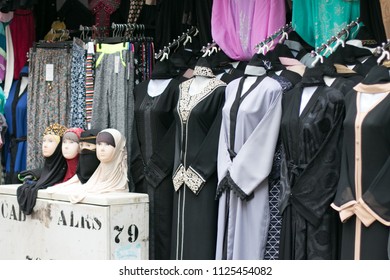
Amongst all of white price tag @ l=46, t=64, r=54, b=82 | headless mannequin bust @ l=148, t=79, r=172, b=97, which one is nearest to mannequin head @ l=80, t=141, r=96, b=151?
headless mannequin bust @ l=148, t=79, r=172, b=97

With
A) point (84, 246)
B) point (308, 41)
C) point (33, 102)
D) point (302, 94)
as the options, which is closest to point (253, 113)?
point (302, 94)

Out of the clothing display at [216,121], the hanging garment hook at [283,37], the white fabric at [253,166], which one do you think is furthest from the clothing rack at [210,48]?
the white fabric at [253,166]

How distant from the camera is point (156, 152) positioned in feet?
17.6

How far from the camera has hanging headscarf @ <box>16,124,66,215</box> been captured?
556 centimetres

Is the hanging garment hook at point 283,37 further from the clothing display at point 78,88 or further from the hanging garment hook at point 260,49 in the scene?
the clothing display at point 78,88

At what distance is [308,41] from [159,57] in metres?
1.26

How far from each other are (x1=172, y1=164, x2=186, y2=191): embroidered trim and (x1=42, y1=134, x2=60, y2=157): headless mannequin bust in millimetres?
1079

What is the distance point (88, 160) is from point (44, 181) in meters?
0.43

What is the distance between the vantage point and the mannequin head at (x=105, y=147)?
5254 millimetres

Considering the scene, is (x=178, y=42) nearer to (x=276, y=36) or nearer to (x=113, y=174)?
(x=276, y=36)

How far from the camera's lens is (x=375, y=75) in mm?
4086

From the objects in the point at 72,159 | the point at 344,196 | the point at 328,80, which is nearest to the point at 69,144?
the point at 72,159

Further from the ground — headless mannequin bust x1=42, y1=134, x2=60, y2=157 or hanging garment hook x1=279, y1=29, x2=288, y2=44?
hanging garment hook x1=279, y1=29, x2=288, y2=44

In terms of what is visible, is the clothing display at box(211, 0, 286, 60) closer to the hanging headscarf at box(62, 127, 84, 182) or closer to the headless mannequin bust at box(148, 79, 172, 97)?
the headless mannequin bust at box(148, 79, 172, 97)
